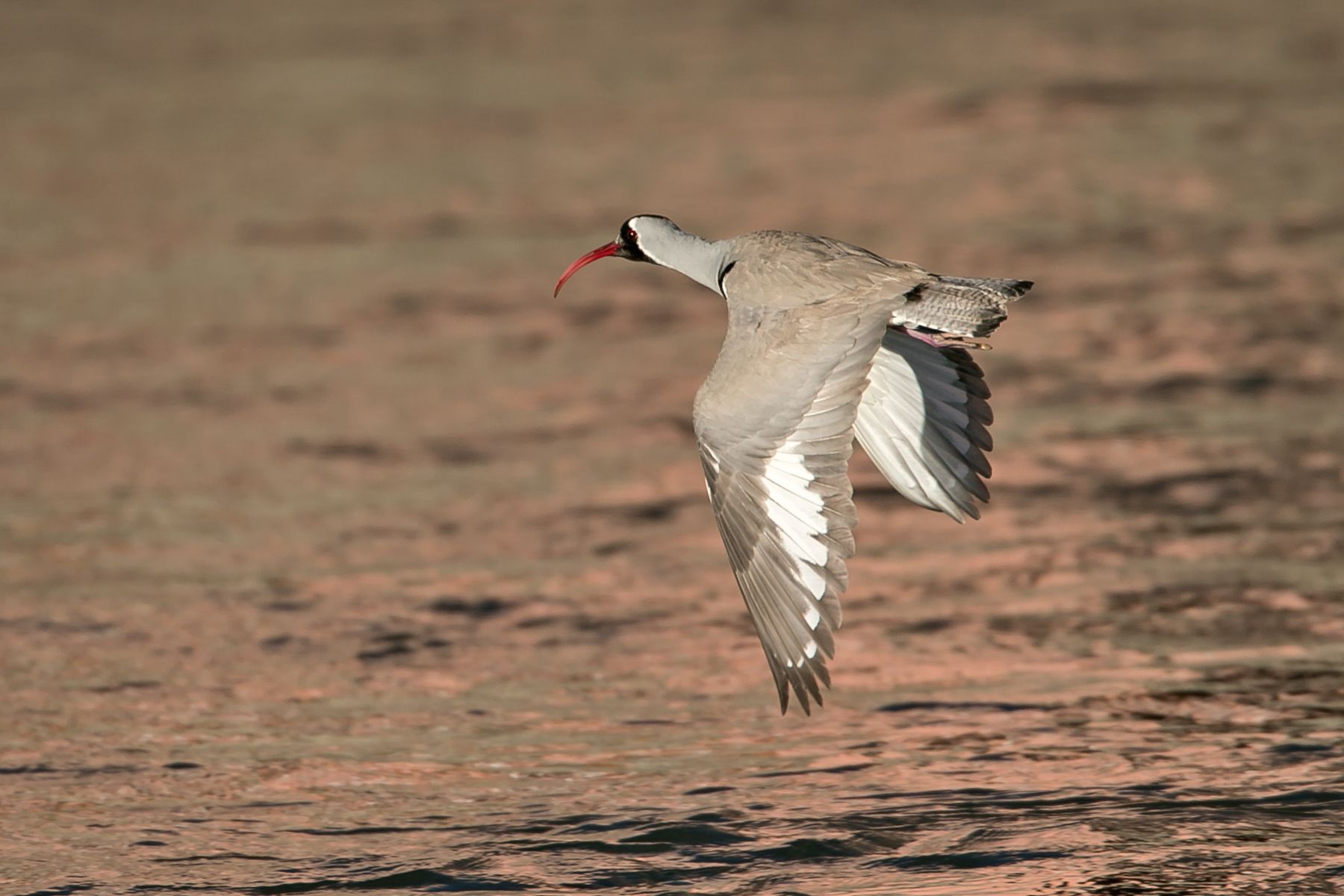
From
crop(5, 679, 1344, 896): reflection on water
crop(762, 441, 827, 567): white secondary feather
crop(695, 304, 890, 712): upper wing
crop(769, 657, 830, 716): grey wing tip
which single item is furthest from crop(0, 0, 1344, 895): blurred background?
crop(762, 441, 827, 567): white secondary feather

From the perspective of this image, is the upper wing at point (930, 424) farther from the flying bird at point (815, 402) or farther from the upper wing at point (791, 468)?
the upper wing at point (791, 468)

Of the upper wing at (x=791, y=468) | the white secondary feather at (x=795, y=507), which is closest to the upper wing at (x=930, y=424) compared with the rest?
the upper wing at (x=791, y=468)

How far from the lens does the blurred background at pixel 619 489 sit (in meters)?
7.30

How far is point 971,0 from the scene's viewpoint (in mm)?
23000

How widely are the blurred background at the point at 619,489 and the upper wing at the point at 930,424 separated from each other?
0.90 metres

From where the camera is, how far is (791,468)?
689 centimetres

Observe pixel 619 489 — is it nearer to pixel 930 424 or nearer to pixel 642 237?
pixel 642 237

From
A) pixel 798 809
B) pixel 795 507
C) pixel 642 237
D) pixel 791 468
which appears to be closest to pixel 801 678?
pixel 795 507

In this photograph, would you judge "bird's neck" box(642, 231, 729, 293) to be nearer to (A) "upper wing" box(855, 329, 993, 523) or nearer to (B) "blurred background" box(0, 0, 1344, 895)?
(A) "upper wing" box(855, 329, 993, 523)

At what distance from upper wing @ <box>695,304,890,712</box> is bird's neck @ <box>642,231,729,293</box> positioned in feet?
2.94

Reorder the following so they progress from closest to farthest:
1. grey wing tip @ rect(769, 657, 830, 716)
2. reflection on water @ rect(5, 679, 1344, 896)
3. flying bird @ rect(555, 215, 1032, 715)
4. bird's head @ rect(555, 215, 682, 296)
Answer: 1. grey wing tip @ rect(769, 657, 830, 716)
2. flying bird @ rect(555, 215, 1032, 715)
3. reflection on water @ rect(5, 679, 1344, 896)
4. bird's head @ rect(555, 215, 682, 296)

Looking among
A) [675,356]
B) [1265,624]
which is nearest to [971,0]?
[675,356]

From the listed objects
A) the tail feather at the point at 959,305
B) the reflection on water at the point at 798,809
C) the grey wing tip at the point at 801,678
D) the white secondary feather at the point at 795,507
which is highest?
the tail feather at the point at 959,305

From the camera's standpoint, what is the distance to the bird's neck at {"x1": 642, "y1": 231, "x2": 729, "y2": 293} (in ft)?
27.1
